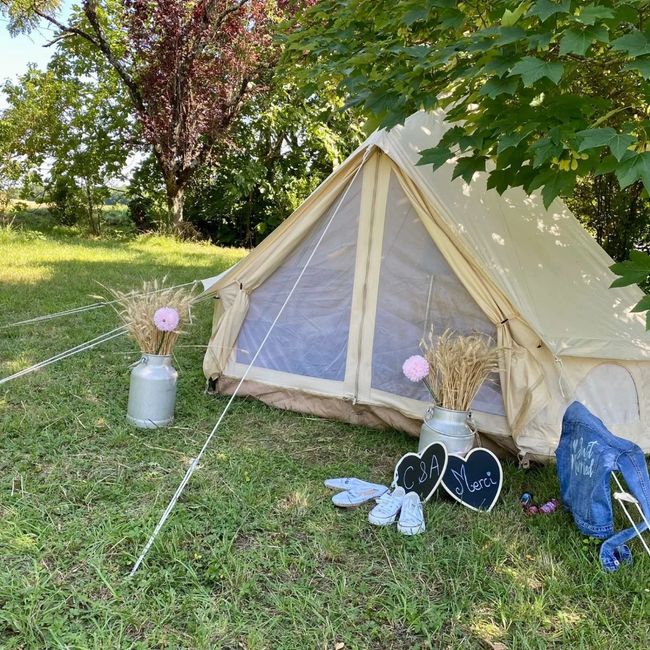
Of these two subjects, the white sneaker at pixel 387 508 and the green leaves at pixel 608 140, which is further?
the white sneaker at pixel 387 508

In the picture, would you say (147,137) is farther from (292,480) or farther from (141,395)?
(292,480)

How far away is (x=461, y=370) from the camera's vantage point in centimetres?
238

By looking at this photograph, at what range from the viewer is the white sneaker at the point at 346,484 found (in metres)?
2.33

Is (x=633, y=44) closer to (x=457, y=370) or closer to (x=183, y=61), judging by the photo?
(x=457, y=370)

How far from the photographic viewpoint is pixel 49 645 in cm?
144

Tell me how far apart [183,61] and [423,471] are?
347 inches

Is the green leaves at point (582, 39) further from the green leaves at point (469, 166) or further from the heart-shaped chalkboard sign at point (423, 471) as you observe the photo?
the heart-shaped chalkboard sign at point (423, 471)

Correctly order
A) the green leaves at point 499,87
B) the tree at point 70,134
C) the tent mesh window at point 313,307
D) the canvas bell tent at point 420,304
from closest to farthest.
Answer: the green leaves at point 499,87, the canvas bell tent at point 420,304, the tent mesh window at point 313,307, the tree at point 70,134

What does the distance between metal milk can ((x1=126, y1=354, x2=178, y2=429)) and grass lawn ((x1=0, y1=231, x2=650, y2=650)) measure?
3.0 inches

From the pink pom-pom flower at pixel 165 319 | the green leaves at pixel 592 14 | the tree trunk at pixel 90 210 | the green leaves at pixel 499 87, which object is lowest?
the tree trunk at pixel 90 210

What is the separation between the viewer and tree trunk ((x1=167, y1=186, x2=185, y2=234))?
989 centimetres

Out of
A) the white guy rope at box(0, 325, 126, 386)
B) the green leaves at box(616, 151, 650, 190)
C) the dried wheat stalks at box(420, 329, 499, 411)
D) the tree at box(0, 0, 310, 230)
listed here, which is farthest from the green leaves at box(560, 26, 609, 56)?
the tree at box(0, 0, 310, 230)

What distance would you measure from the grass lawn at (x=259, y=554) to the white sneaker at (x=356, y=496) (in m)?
0.05

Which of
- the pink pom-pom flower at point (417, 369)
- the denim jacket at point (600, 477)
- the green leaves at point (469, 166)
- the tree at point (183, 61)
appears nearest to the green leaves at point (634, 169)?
the green leaves at point (469, 166)
